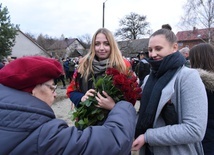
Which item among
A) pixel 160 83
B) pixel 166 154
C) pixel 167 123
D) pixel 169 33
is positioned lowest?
pixel 166 154

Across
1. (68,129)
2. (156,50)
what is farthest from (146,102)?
(68,129)

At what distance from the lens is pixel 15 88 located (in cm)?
119

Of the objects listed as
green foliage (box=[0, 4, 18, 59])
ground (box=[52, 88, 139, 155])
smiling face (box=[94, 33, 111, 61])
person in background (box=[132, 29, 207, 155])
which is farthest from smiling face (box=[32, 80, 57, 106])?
green foliage (box=[0, 4, 18, 59])

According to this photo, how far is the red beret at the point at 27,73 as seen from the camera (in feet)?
3.79

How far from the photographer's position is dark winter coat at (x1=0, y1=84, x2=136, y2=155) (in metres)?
1.03

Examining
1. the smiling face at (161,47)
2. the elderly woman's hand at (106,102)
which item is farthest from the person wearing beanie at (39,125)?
the smiling face at (161,47)

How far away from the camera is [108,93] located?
1.75 m

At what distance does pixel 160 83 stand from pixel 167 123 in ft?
0.99

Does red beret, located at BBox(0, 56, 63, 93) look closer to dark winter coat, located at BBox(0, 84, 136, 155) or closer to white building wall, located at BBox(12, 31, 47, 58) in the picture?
dark winter coat, located at BBox(0, 84, 136, 155)

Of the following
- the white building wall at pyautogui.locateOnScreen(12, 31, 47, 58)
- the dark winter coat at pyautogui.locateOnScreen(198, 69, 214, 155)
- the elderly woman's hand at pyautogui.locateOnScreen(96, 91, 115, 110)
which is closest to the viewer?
the elderly woman's hand at pyautogui.locateOnScreen(96, 91, 115, 110)

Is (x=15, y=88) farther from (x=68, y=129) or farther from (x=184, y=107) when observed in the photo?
(x=184, y=107)

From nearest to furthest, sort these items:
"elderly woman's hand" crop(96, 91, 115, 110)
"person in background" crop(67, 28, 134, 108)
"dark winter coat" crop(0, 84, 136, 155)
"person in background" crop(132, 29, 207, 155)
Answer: "dark winter coat" crop(0, 84, 136, 155) < "person in background" crop(132, 29, 207, 155) < "elderly woman's hand" crop(96, 91, 115, 110) < "person in background" crop(67, 28, 134, 108)

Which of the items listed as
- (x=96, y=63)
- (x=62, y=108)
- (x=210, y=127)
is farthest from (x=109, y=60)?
(x=62, y=108)

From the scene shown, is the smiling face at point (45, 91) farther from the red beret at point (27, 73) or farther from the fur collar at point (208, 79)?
the fur collar at point (208, 79)
